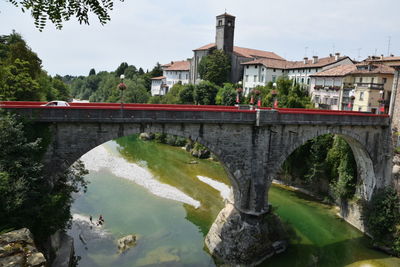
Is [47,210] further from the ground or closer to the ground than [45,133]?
closer to the ground

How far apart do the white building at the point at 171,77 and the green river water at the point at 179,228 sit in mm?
47880

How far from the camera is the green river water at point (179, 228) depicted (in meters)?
21.1

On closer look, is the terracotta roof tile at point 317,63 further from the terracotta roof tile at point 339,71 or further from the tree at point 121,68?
the tree at point 121,68

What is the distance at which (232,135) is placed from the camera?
65.0 feet

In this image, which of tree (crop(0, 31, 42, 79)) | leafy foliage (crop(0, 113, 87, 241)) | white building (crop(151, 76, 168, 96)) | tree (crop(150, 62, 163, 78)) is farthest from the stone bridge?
tree (crop(150, 62, 163, 78))

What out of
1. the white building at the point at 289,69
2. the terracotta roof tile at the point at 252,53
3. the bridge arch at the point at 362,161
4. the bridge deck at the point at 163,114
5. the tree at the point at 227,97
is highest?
the terracotta roof tile at the point at 252,53

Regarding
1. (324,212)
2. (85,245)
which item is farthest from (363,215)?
(85,245)

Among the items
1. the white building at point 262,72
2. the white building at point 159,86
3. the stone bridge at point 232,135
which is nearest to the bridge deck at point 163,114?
the stone bridge at point 232,135

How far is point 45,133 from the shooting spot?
1511 centimetres

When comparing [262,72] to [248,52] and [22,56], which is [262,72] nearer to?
[248,52]

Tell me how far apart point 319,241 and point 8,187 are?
21914 mm

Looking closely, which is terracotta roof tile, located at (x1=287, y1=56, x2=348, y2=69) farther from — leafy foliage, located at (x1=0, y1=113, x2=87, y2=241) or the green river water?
leafy foliage, located at (x1=0, y1=113, x2=87, y2=241)

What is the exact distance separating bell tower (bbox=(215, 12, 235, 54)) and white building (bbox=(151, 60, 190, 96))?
1249 centimetres

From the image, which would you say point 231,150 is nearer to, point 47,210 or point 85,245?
point 47,210
